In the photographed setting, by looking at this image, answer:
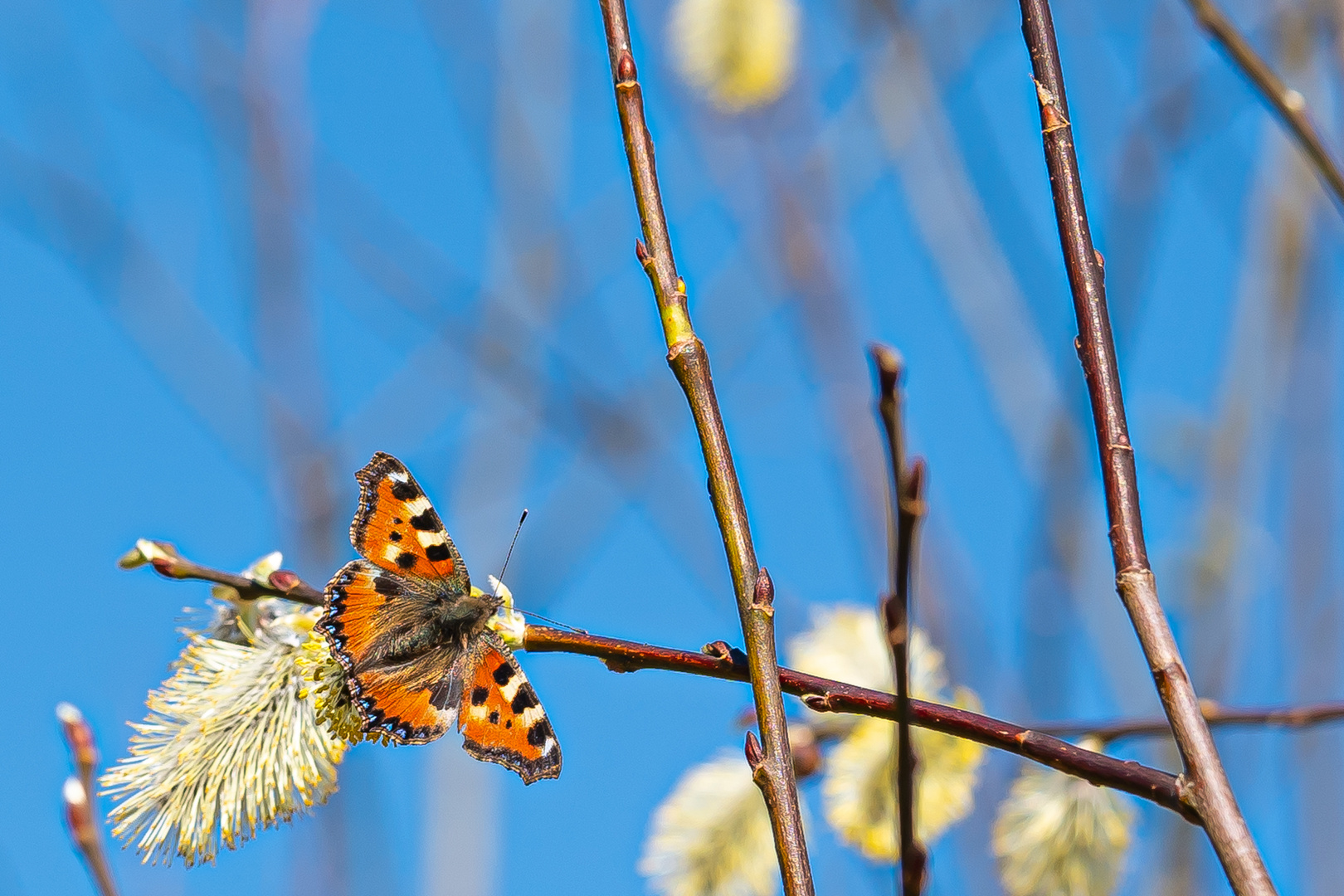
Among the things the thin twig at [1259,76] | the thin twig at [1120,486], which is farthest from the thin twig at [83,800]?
the thin twig at [1259,76]

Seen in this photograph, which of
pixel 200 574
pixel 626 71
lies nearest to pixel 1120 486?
pixel 626 71

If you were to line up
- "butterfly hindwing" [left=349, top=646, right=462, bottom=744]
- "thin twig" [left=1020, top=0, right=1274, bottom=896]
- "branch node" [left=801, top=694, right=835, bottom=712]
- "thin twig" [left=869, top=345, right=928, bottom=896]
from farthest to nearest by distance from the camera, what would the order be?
1. "butterfly hindwing" [left=349, top=646, right=462, bottom=744]
2. "branch node" [left=801, top=694, right=835, bottom=712]
3. "thin twig" [left=1020, top=0, right=1274, bottom=896]
4. "thin twig" [left=869, top=345, right=928, bottom=896]

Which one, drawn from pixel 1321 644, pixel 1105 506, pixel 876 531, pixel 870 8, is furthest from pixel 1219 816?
pixel 870 8

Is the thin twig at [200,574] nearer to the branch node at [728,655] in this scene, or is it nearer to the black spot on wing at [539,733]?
the black spot on wing at [539,733]

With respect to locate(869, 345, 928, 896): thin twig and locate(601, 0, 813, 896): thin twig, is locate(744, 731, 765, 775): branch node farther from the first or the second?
locate(869, 345, 928, 896): thin twig

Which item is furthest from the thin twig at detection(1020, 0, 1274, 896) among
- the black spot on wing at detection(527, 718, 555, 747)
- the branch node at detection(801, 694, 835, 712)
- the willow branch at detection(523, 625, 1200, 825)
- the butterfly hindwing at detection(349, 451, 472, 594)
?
the butterfly hindwing at detection(349, 451, 472, 594)

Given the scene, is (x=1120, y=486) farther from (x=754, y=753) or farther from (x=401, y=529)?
(x=401, y=529)

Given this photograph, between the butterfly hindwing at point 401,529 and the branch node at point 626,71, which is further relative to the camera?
the butterfly hindwing at point 401,529
